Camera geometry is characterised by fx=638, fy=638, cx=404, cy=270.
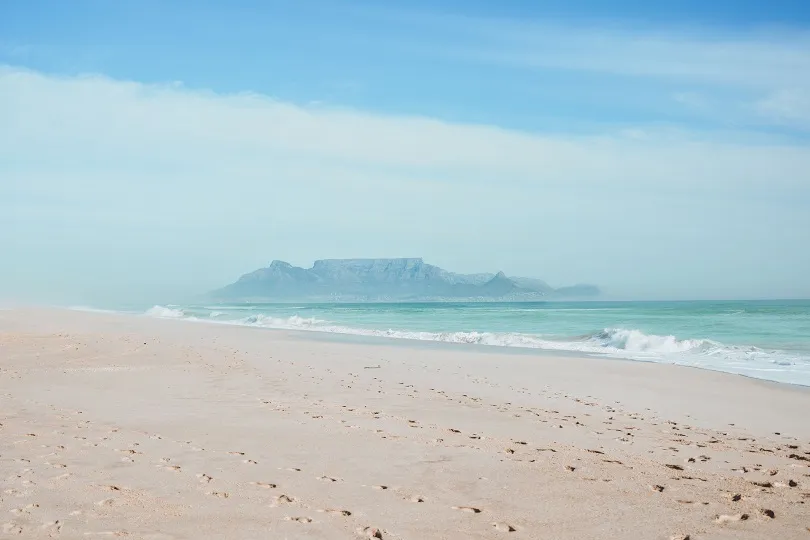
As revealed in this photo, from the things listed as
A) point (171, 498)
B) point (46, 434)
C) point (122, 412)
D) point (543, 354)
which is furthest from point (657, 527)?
point (543, 354)

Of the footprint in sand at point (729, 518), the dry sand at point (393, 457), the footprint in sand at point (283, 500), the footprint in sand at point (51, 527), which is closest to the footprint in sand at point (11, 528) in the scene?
the dry sand at point (393, 457)

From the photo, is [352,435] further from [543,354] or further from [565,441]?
[543,354]

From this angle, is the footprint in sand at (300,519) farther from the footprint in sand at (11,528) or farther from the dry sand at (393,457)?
the footprint in sand at (11,528)

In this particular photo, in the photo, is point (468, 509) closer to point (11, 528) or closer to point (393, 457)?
point (393, 457)

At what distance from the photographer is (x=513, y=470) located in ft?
19.6

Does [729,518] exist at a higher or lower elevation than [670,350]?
higher

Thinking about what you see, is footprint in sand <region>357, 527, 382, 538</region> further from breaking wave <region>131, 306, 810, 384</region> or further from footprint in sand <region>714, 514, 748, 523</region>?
breaking wave <region>131, 306, 810, 384</region>

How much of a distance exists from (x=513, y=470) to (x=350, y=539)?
224 cm

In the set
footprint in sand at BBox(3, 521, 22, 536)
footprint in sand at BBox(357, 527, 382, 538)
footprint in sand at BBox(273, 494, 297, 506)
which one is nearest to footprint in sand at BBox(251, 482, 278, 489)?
footprint in sand at BBox(273, 494, 297, 506)

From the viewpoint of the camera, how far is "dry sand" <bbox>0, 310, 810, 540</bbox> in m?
4.54

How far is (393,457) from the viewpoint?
639 cm

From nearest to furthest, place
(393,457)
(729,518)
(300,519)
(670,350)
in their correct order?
(300,519)
(729,518)
(393,457)
(670,350)

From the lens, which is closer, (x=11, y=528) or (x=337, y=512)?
(x=11, y=528)

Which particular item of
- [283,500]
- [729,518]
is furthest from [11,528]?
[729,518]
